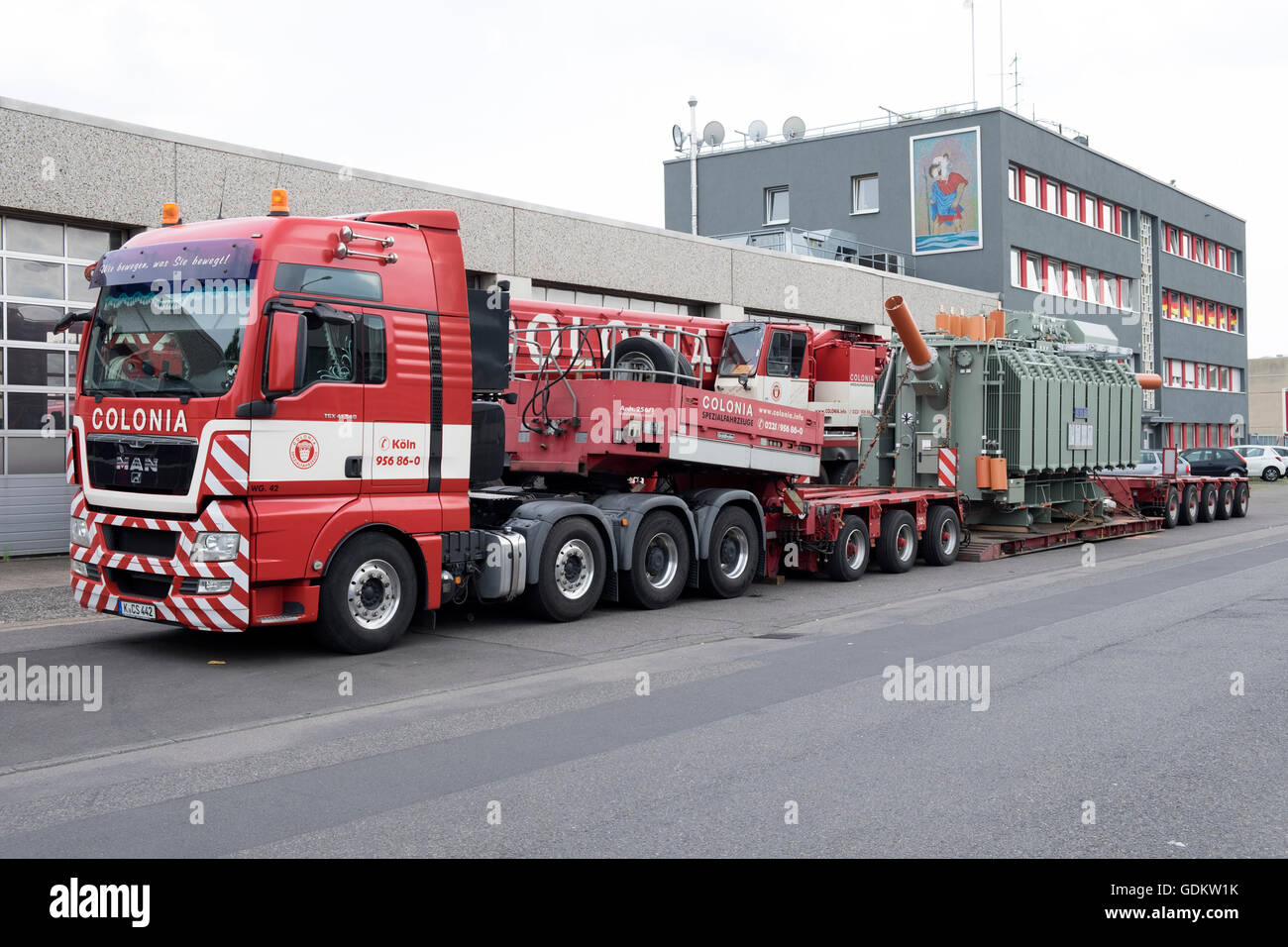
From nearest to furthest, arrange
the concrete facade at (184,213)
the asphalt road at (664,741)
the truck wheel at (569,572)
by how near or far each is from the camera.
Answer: the asphalt road at (664,741) < the truck wheel at (569,572) < the concrete facade at (184,213)

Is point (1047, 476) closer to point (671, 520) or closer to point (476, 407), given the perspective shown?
point (671, 520)

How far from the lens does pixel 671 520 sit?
12.6m

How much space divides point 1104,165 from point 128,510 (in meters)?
47.2

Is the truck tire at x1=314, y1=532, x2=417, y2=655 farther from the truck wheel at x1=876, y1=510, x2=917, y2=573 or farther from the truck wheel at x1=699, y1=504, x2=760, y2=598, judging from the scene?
the truck wheel at x1=876, y1=510, x2=917, y2=573

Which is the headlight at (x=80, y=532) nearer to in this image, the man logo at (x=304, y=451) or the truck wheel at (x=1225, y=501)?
the man logo at (x=304, y=451)

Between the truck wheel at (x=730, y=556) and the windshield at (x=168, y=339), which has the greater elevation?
the windshield at (x=168, y=339)

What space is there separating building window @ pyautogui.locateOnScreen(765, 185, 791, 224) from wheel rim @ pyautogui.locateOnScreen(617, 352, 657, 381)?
33117 mm

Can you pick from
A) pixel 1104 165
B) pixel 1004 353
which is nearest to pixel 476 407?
pixel 1004 353

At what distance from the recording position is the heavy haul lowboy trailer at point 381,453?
8977mm

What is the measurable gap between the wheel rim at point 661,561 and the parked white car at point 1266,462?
48.2 meters

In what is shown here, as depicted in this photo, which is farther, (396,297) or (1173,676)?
(396,297)

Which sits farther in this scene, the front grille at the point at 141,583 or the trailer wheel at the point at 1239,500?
the trailer wheel at the point at 1239,500

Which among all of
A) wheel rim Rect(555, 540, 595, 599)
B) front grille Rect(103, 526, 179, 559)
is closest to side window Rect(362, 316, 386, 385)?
front grille Rect(103, 526, 179, 559)

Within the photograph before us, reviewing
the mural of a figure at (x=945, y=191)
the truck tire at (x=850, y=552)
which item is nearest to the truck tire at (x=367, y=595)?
the truck tire at (x=850, y=552)
